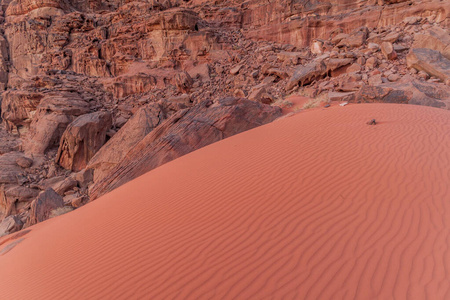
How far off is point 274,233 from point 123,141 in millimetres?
8221

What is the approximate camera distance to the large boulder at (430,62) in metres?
8.75

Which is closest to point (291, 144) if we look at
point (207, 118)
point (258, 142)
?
point (258, 142)

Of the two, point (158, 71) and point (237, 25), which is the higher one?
point (237, 25)

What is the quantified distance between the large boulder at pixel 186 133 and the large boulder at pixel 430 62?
22.8ft

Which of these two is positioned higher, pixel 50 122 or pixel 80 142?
pixel 50 122

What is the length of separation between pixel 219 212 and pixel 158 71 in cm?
1821

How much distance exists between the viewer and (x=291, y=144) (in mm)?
4781

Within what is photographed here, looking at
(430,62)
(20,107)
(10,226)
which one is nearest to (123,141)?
(10,226)

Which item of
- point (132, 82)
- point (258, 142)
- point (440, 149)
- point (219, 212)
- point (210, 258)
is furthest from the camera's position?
point (132, 82)

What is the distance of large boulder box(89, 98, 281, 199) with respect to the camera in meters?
6.52

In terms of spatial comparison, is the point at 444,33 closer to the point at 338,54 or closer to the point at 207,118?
the point at 338,54

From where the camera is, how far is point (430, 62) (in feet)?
30.5

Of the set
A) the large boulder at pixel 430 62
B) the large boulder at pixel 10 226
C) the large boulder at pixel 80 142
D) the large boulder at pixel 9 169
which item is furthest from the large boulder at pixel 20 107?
the large boulder at pixel 430 62

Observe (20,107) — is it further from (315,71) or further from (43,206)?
(315,71)
